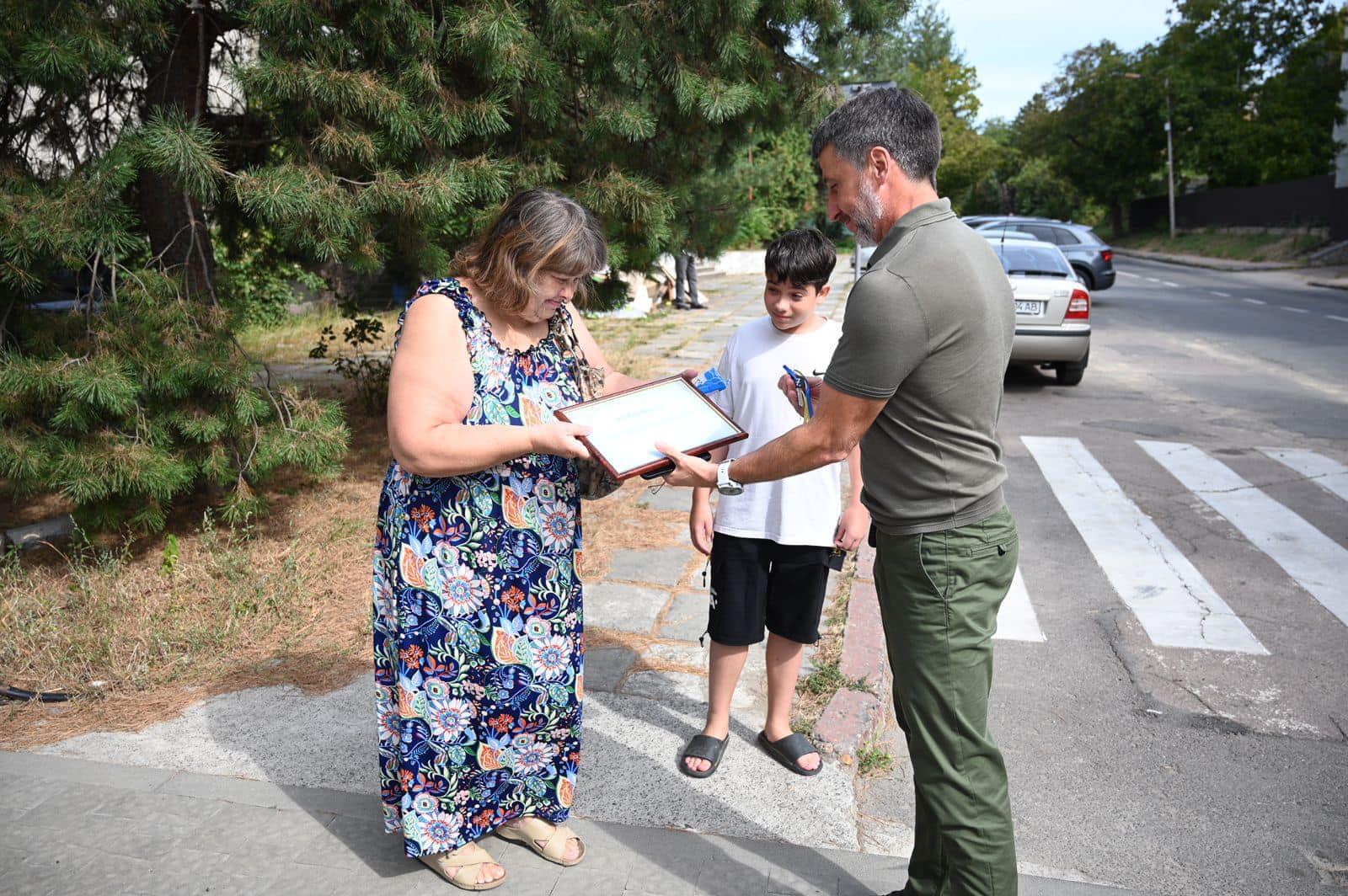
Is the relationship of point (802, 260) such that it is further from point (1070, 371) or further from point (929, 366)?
point (1070, 371)

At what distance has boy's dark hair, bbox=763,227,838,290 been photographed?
10.6 feet

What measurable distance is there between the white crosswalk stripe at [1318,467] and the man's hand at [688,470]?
6192mm

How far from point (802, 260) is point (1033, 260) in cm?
930

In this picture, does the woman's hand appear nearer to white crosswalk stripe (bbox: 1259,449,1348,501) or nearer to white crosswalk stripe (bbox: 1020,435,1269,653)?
white crosswalk stripe (bbox: 1020,435,1269,653)

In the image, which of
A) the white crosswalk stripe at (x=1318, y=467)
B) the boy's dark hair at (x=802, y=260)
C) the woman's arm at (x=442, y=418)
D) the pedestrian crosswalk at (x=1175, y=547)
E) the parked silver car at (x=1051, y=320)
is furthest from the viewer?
the parked silver car at (x=1051, y=320)

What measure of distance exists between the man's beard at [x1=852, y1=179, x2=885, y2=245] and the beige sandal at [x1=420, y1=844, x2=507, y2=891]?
1.99 metres

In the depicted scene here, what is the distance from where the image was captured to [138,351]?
4590 mm

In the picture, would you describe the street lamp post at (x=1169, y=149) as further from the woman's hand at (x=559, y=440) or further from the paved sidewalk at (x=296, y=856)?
the woman's hand at (x=559, y=440)

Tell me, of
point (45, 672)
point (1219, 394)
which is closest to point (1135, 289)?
point (1219, 394)

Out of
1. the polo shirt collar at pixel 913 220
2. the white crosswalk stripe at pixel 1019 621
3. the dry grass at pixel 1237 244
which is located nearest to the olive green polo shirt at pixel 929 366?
the polo shirt collar at pixel 913 220

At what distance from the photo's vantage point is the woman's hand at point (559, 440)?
2609mm

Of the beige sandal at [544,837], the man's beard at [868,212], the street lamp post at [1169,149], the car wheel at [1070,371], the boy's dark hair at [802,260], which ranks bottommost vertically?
the beige sandal at [544,837]

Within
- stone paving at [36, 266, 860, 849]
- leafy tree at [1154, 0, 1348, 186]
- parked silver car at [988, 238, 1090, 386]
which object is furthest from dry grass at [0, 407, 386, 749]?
Answer: leafy tree at [1154, 0, 1348, 186]

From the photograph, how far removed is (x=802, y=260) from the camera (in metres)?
3.23
